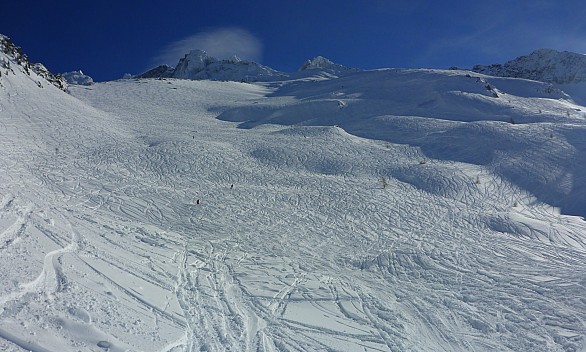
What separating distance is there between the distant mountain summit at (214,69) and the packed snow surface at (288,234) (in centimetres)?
4337

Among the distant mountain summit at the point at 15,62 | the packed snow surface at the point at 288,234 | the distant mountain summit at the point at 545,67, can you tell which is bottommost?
the packed snow surface at the point at 288,234

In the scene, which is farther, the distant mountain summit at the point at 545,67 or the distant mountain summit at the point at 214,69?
the distant mountain summit at the point at 214,69

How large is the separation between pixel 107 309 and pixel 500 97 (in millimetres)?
32138

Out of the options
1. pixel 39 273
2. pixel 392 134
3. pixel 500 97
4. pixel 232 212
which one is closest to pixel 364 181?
pixel 232 212

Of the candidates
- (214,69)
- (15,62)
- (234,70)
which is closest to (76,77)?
(214,69)

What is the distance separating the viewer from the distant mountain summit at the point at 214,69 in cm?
7081

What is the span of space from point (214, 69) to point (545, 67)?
5313 cm

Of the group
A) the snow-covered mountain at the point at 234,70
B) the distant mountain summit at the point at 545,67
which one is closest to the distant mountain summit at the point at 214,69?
the snow-covered mountain at the point at 234,70

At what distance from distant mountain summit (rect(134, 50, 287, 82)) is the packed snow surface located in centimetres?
4337

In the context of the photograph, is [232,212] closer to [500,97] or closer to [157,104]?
[157,104]

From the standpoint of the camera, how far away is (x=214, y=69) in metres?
79.2

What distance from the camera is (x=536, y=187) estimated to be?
1592 centimetres

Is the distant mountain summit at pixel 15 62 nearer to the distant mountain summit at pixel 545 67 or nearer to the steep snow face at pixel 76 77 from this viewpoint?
the steep snow face at pixel 76 77

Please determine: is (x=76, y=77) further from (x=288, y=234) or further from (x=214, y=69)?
(x=288, y=234)
